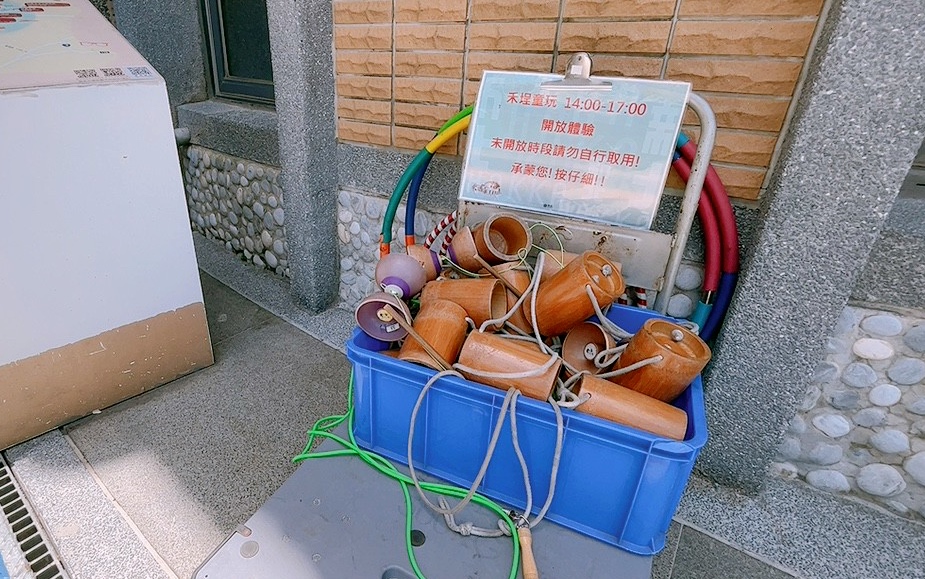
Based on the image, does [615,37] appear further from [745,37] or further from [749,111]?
[749,111]

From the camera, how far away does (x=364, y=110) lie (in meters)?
2.34

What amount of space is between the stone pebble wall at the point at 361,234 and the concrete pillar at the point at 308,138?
0.24 feet

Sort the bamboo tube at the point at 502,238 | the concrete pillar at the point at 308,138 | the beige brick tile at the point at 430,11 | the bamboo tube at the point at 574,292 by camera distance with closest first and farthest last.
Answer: the bamboo tube at the point at 574,292 < the bamboo tube at the point at 502,238 < the beige brick tile at the point at 430,11 < the concrete pillar at the point at 308,138

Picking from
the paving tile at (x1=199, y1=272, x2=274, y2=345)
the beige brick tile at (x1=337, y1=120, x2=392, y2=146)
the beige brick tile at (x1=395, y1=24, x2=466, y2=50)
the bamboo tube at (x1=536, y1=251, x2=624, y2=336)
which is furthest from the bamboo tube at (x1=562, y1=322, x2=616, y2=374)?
the paving tile at (x1=199, y1=272, x2=274, y2=345)

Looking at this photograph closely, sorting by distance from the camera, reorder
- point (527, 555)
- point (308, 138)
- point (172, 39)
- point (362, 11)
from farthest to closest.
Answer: point (172, 39) → point (308, 138) → point (362, 11) → point (527, 555)

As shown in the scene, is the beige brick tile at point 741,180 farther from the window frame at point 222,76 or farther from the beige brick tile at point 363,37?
the window frame at point 222,76

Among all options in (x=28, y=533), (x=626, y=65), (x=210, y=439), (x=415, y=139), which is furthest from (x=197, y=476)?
(x=626, y=65)

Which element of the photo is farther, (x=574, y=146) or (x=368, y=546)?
(x=574, y=146)

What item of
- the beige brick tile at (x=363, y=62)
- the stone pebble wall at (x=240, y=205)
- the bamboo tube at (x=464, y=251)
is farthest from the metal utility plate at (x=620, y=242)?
the stone pebble wall at (x=240, y=205)

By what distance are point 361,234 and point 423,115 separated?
2.58ft

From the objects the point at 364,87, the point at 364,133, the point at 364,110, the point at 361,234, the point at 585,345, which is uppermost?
the point at 364,87

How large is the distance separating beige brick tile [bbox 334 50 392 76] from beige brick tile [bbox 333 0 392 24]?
0.14 meters

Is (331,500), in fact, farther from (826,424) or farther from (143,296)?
(826,424)

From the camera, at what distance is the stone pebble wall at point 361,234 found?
233 cm
